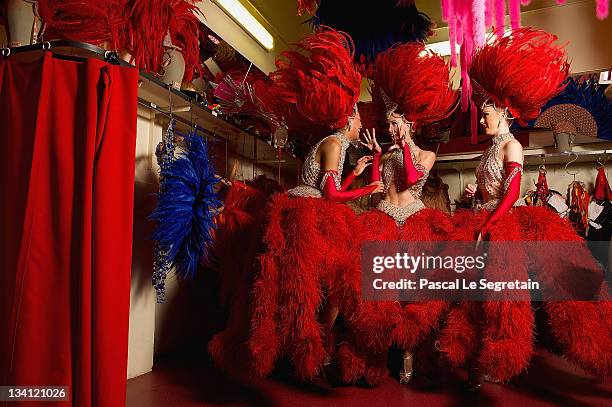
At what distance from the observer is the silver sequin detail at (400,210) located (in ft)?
6.56

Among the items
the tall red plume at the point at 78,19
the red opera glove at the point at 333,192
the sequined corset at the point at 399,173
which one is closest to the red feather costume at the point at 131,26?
the tall red plume at the point at 78,19

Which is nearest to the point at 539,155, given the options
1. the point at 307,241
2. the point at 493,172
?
the point at 493,172

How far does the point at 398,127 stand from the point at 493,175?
1.77ft

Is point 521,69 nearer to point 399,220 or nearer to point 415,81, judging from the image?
point 415,81

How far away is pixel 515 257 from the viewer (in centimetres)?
159

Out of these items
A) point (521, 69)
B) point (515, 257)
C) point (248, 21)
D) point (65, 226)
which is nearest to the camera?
point (65, 226)

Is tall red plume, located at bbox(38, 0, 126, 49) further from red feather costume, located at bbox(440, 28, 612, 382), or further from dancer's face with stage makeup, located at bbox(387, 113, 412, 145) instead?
red feather costume, located at bbox(440, 28, 612, 382)

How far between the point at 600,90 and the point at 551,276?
6.34ft

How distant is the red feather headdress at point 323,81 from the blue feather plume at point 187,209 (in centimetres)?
57

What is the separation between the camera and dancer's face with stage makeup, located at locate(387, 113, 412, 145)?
2180 millimetres

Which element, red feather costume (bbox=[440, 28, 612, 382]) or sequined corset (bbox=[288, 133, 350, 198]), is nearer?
red feather costume (bbox=[440, 28, 612, 382])

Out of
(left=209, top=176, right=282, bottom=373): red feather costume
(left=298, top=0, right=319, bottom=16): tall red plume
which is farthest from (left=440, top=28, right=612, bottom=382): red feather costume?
(left=298, top=0, right=319, bottom=16): tall red plume

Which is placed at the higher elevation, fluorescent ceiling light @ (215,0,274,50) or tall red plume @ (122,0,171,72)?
fluorescent ceiling light @ (215,0,274,50)

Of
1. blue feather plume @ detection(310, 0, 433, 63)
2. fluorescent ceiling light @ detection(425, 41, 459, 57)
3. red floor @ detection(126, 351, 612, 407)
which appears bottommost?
red floor @ detection(126, 351, 612, 407)
